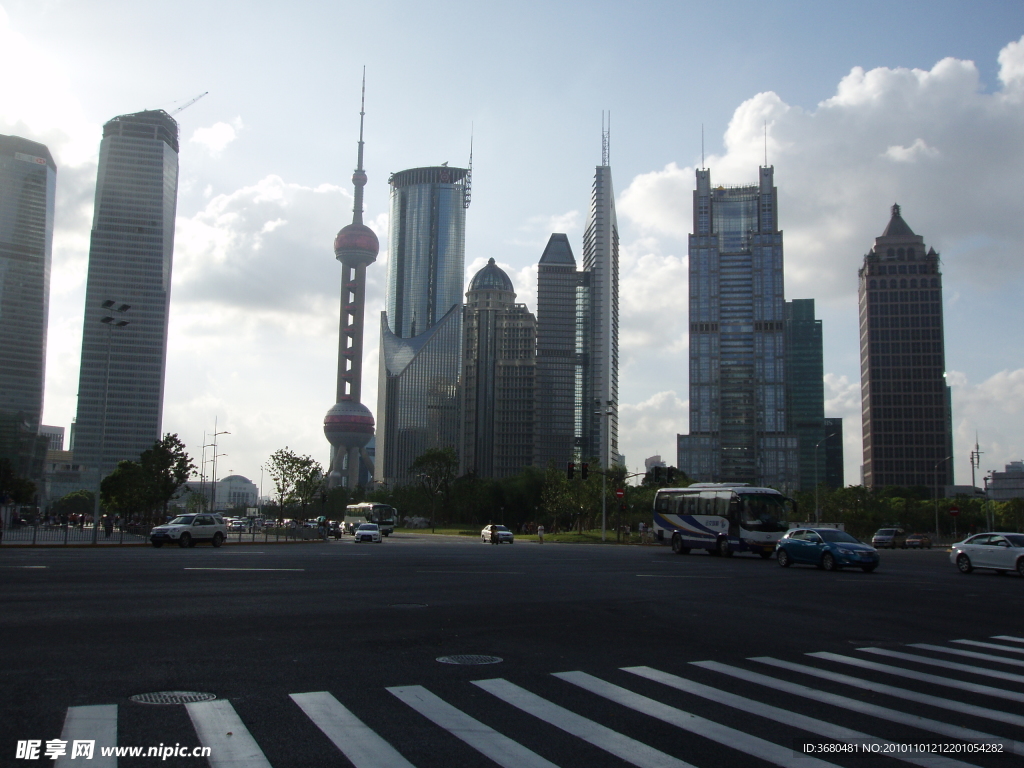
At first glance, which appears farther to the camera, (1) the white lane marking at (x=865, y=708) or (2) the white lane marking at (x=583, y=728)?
(1) the white lane marking at (x=865, y=708)

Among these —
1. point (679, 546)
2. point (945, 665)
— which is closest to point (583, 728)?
point (945, 665)

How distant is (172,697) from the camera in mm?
7250

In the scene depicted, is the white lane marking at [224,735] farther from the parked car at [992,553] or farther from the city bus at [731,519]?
→ the city bus at [731,519]

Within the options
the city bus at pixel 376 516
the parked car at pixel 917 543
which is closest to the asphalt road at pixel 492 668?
the parked car at pixel 917 543

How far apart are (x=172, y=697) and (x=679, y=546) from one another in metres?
35.9

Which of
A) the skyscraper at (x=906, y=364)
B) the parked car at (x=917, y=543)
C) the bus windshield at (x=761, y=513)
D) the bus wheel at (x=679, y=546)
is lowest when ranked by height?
the parked car at (x=917, y=543)

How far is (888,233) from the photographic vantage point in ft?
622

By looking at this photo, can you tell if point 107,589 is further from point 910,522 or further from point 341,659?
point 910,522

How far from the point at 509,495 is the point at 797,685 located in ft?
359

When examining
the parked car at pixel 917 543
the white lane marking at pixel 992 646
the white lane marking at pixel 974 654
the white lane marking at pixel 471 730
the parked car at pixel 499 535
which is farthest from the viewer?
the parked car at pixel 917 543

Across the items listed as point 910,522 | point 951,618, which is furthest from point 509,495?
point 951,618

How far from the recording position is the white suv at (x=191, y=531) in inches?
1607

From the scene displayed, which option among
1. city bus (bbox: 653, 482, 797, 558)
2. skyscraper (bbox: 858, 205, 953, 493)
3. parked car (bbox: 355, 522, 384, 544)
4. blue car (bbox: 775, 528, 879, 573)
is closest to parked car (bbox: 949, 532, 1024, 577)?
blue car (bbox: 775, 528, 879, 573)

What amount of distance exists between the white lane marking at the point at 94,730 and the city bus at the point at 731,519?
3331cm
